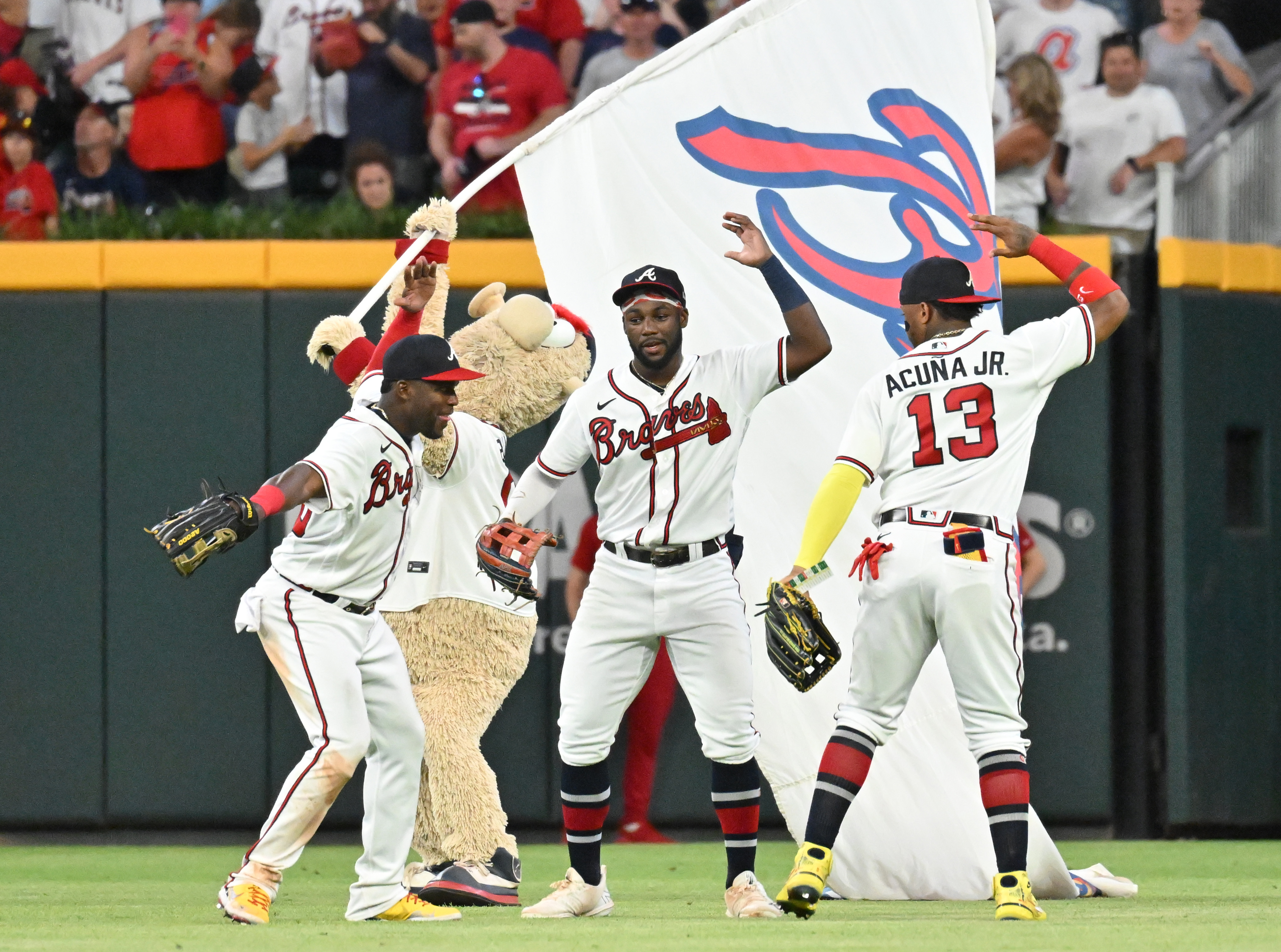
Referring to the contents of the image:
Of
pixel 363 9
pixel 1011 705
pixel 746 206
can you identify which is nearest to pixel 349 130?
pixel 363 9

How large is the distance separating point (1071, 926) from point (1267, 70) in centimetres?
628

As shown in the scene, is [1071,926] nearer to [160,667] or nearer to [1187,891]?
[1187,891]

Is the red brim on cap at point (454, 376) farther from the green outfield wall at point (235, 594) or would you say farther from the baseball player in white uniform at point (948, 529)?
the green outfield wall at point (235, 594)

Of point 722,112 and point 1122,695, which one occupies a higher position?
point 722,112

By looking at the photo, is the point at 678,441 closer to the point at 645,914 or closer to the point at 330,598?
the point at 330,598

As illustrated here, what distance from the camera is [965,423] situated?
4.91m

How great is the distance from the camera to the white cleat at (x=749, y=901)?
486 centimetres

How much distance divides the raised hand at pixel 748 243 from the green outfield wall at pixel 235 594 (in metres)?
3.61

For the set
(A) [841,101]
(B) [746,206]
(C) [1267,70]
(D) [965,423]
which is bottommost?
(D) [965,423]

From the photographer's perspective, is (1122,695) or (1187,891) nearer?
(1187,891)

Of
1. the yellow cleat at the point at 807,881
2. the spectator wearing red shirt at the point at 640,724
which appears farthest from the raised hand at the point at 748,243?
the spectator wearing red shirt at the point at 640,724

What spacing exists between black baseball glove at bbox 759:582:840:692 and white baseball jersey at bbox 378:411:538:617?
1466mm

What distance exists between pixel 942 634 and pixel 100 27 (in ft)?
21.9

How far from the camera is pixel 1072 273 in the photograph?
202 inches
